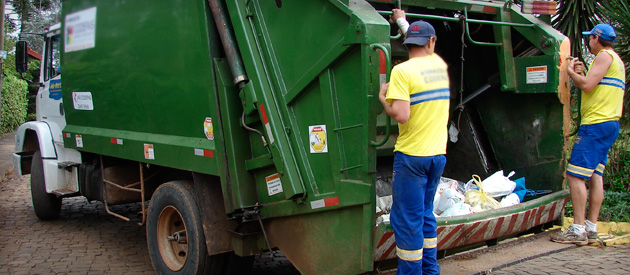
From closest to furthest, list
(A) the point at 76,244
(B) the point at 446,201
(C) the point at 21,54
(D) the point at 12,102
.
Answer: (B) the point at 446,201 < (A) the point at 76,244 < (C) the point at 21,54 < (D) the point at 12,102

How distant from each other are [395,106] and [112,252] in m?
3.77

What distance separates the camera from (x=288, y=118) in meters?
3.42

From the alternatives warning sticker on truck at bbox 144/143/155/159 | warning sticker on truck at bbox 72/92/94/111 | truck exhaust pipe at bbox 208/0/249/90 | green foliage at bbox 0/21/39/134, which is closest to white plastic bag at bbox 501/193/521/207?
truck exhaust pipe at bbox 208/0/249/90

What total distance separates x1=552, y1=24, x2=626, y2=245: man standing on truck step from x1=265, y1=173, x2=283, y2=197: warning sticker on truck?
2.35 meters

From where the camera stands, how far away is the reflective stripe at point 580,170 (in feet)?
14.2

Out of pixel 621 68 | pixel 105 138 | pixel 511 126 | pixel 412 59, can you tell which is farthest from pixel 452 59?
pixel 105 138

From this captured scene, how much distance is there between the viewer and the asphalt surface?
4.14 m

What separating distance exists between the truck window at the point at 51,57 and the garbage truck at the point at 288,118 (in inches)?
35.2

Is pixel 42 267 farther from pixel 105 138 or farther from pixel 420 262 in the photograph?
pixel 420 262

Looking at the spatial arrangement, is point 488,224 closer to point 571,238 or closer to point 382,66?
point 571,238

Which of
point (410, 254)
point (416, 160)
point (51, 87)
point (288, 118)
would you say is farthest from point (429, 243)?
point (51, 87)

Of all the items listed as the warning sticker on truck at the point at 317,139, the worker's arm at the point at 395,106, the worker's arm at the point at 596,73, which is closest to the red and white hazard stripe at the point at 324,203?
the warning sticker on truck at the point at 317,139

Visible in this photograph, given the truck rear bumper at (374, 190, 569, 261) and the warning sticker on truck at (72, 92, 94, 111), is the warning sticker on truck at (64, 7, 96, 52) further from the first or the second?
the truck rear bumper at (374, 190, 569, 261)

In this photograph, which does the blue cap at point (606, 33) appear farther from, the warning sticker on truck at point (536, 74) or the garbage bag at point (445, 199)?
the garbage bag at point (445, 199)
